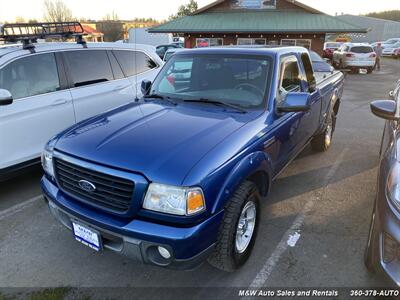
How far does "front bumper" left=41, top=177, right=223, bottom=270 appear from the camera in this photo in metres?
2.23

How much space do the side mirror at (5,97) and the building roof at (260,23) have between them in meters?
18.7

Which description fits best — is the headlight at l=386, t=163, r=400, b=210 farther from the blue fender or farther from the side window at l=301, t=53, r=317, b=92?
the side window at l=301, t=53, r=317, b=92

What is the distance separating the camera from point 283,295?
2.70 m

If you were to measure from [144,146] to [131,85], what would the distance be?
3414 mm

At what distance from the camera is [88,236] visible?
2568mm

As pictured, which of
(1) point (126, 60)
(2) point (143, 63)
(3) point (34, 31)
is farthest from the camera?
(2) point (143, 63)

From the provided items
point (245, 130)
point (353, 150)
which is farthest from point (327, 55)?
point (245, 130)

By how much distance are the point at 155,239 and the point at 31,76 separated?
3266 mm

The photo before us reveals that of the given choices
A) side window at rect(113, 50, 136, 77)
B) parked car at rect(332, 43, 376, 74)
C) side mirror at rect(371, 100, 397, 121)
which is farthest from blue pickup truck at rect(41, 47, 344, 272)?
parked car at rect(332, 43, 376, 74)

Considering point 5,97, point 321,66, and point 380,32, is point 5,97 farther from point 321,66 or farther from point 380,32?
point 380,32

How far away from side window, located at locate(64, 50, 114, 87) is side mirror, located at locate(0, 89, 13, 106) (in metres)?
1.10

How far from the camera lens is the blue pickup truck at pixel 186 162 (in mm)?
2275

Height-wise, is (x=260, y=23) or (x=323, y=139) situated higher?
(x=260, y=23)

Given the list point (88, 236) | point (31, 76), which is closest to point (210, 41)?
point (31, 76)
